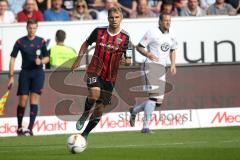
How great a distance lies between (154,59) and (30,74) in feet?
8.89

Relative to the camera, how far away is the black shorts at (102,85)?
13.7 m

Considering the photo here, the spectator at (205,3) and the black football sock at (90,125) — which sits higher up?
the spectator at (205,3)

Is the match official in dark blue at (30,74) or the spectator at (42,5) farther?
the spectator at (42,5)

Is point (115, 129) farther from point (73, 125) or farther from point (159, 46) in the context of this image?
point (159, 46)

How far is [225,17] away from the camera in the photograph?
20469 mm

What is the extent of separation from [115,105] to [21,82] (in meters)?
2.46

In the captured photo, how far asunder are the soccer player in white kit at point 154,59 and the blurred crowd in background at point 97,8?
2728mm

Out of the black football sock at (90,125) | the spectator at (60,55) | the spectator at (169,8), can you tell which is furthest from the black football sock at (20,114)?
the spectator at (169,8)

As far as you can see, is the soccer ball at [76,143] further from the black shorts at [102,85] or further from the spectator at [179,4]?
the spectator at [179,4]

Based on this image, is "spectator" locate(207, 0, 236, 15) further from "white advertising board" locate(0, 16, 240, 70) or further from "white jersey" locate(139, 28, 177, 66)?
"white jersey" locate(139, 28, 177, 66)

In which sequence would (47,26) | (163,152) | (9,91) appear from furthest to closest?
(47,26)
(9,91)
(163,152)

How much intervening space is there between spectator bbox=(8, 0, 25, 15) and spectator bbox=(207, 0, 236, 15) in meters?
4.98

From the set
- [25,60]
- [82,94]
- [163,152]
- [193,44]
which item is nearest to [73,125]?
[82,94]

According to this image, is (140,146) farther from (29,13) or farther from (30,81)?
(29,13)
